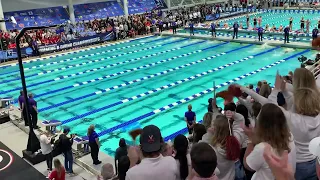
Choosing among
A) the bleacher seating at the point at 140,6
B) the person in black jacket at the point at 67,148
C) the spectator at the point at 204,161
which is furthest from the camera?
the bleacher seating at the point at 140,6

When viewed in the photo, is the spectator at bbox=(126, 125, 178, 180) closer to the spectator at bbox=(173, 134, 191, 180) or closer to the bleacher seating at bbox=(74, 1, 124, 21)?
the spectator at bbox=(173, 134, 191, 180)

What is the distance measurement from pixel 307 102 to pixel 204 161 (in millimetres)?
1073

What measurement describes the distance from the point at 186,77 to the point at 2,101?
6027mm

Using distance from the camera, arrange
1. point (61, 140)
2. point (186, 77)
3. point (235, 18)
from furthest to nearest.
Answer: point (235, 18), point (186, 77), point (61, 140)

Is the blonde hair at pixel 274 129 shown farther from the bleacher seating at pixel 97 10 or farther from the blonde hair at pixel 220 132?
the bleacher seating at pixel 97 10

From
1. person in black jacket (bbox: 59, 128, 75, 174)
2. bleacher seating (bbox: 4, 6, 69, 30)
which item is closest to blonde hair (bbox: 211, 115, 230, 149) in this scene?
person in black jacket (bbox: 59, 128, 75, 174)

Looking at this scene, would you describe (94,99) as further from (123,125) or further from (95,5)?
(95,5)

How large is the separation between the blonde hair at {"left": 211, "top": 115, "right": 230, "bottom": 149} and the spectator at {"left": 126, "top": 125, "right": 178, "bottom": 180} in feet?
1.50

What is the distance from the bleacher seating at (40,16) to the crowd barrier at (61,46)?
5.75 m

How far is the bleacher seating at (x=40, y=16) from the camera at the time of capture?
2248 cm

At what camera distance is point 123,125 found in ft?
28.1

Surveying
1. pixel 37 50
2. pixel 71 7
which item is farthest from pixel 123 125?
pixel 71 7

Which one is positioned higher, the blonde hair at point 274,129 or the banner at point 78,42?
the blonde hair at point 274,129

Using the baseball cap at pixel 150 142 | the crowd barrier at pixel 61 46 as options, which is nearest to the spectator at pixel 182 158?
the baseball cap at pixel 150 142
